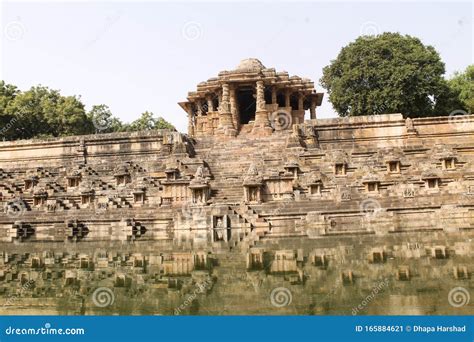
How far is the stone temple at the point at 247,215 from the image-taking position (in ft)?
26.0

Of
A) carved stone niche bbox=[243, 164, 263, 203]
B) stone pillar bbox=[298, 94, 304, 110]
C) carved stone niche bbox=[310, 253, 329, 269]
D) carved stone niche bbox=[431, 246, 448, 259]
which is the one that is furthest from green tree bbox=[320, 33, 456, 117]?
carved stone niche bbox=[310, 253, 329, 269]

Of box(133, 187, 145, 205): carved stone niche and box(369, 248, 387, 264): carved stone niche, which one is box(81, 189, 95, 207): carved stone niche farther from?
box(369, 248, 387, 264): carved stone niche

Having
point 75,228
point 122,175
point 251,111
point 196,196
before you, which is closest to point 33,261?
point 75,228

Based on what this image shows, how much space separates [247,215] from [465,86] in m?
32.8

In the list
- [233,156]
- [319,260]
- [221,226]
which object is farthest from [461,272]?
[233,156]

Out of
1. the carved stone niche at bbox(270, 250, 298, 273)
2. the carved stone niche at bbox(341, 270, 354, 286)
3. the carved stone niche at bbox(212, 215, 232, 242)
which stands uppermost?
Result: the carved stone niche at bbox(212, 215, 232, 242)

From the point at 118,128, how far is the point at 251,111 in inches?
997

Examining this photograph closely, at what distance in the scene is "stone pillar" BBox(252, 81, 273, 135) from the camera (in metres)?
34.4

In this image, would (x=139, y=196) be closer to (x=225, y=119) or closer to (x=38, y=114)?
(x=225, y=119)

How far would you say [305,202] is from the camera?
20.9 metres

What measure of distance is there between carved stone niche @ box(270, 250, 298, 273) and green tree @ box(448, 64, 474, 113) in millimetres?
35025

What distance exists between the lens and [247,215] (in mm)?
20750

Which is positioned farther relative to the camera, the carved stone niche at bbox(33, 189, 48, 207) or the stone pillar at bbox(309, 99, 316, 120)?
the stone pillar at bbox(309, 99, 316, 120)

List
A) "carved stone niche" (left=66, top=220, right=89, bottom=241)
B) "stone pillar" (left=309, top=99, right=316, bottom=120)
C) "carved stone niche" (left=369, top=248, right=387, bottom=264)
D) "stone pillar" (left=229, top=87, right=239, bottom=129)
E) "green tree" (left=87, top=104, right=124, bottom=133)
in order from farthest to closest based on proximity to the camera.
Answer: "green tree" (left=87, top=104, right=124, bottom=133) < "stone pillar" (left=309, top=99, right=316, bottom=120) < "stone pillar" (left=229, top=87, right=239, bottom=129) < "carved stone niche" (left=66, top=220, right=89, bottom=241) < "carved stone niche" (left=369, top=248, right=387, bottom=264)
